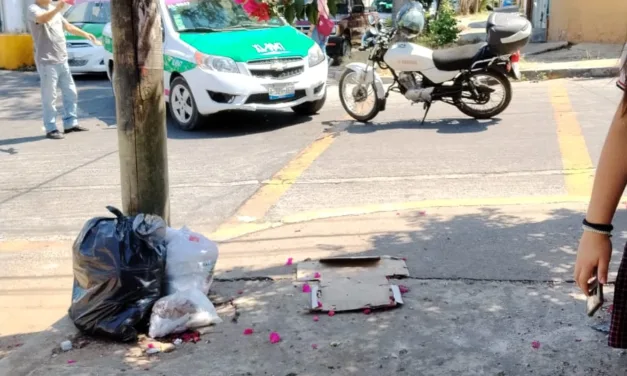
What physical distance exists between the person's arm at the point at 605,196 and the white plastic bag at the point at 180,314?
2.27m

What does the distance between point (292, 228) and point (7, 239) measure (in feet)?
7.63

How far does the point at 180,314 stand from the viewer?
417 cm

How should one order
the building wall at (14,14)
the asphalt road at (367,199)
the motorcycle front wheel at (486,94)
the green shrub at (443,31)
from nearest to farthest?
the asphalt road at (367,199), the motorcycle front wheel at (486,94), the green shrub at (443,31), the building wall at (14,14)

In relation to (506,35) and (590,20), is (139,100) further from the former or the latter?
(590,20)

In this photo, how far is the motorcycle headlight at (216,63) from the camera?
389 inches

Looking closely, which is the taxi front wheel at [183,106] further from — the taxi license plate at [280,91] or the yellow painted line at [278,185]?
the yellow painted line at [278,185]

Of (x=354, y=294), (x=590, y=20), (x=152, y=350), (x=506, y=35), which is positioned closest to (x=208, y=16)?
(x=506, y=35)

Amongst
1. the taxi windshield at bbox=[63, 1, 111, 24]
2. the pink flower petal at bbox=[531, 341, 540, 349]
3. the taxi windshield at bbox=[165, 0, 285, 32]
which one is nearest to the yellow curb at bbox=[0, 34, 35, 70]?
the taxi windshield at bbox=[63, 1, 111, 24]

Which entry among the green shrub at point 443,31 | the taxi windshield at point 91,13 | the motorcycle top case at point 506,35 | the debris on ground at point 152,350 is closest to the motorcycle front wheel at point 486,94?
the motorcycle top case at point 506,35

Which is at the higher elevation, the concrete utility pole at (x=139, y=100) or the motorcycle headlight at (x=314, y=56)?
the concrete utility pole at (x=139, y=100)

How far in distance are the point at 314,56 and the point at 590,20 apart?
28.9ft

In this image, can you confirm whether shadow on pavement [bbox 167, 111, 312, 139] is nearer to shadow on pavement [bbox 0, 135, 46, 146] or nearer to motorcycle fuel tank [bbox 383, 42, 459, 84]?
motorcycle fuel tank [bbox 383, 42, 459, 84]

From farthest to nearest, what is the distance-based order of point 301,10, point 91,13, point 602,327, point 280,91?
point 91,13
point 280,91
point 602,327
point 301,10

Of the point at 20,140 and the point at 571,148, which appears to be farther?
the point at 20,140
